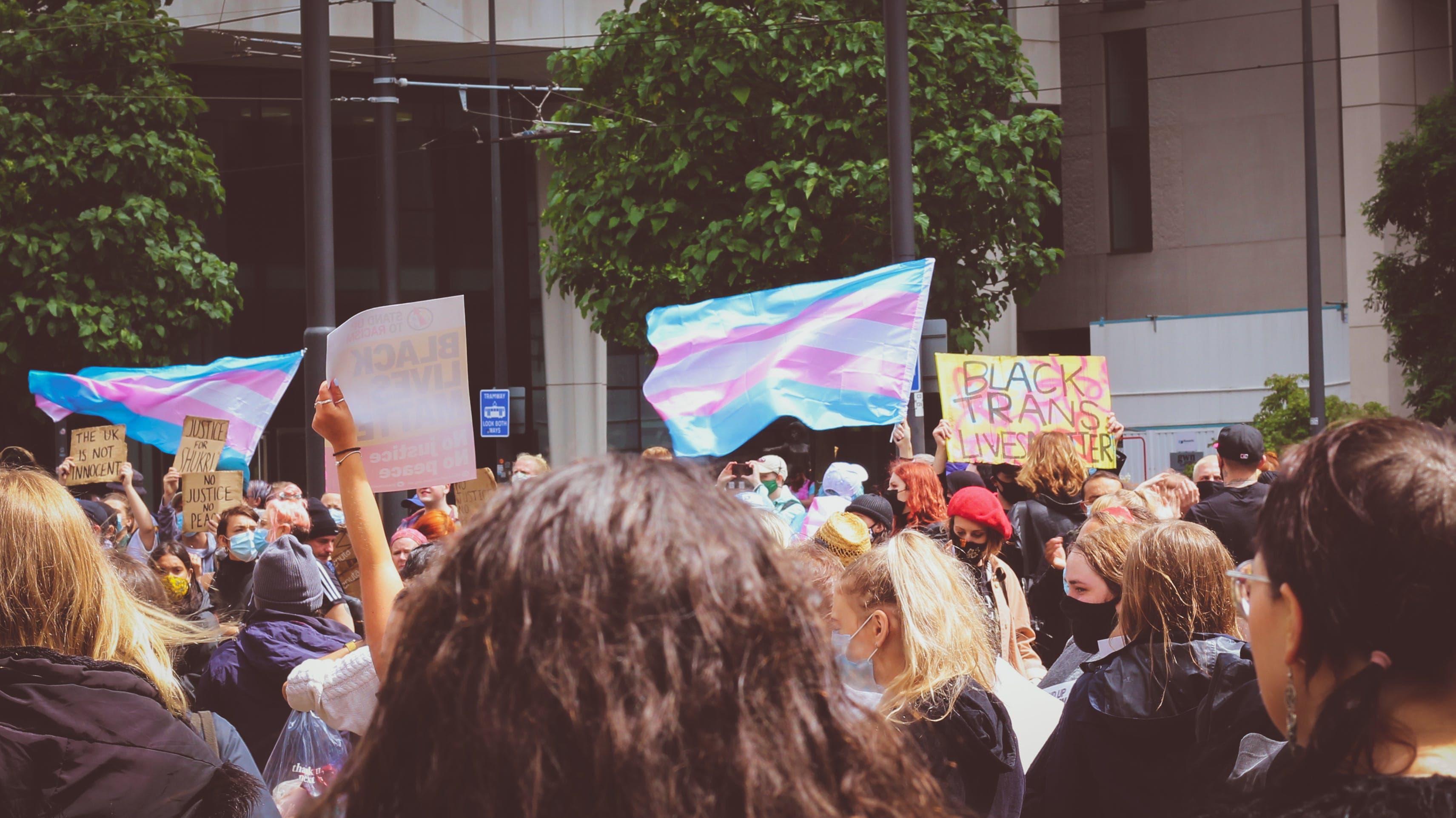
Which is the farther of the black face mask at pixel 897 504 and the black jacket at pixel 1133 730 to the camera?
the black face mask at pixel 897 504

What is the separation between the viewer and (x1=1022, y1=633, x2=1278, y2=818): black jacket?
340 centimetres

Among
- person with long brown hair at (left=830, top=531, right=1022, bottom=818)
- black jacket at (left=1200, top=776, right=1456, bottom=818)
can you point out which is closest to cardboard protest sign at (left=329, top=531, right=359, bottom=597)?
person with long brown hair at (left=830, top=531, right=1022, bottom=818)

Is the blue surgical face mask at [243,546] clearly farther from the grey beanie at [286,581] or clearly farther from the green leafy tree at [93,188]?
the green leafy tree at [93,188]

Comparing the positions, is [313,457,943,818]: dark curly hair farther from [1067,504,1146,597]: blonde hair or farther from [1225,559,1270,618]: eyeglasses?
[1067,504,1146,597]: blonde hair

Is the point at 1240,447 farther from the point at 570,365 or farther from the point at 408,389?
the point at 570,365

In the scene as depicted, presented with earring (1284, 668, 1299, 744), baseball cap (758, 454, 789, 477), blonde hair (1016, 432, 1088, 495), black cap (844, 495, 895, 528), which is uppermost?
earring (1284, 668, 1299, 744)

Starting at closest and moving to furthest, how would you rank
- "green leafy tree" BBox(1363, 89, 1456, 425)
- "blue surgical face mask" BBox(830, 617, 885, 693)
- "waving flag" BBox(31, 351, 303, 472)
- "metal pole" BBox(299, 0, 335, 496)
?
1. "blue surgical face mask" BBox(830, 617, 885, 693)
2. "metal pole" BBox(299, 0, 335, 496)
3. "waving flag" BBox(31, 351, 303, 472)
4. "green leafy tree" BBox(1363, 89, 1456, 425)

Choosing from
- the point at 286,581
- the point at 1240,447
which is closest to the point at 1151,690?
the point at 286,581

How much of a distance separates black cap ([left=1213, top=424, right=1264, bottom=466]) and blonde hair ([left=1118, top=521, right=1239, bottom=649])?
3068 mm

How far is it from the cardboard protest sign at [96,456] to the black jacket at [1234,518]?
25.9 feet

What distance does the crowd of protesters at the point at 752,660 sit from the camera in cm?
112

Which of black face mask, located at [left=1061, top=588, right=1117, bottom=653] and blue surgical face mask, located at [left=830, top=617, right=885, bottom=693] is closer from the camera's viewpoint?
blue surgical face mask, located at [left=830, top=617, right=885, bottom=693]

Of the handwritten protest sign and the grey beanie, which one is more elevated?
the handwritten protest sign

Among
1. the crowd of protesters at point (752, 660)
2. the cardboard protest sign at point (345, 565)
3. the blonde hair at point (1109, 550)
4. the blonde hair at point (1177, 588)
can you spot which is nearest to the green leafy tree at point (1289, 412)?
the crowd of protesters at point (752, 660)
